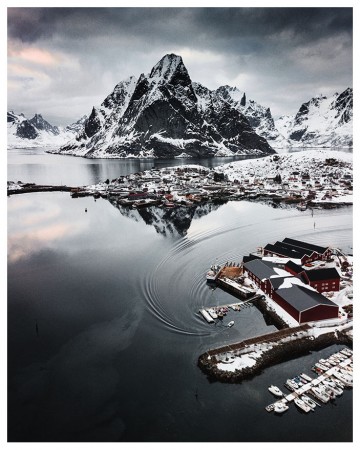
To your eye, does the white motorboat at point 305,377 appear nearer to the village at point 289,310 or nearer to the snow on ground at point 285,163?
the village at point 289,310

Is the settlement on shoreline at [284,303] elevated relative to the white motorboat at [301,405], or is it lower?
elevated

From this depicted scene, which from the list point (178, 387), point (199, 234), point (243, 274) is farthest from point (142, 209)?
point (178, 387)

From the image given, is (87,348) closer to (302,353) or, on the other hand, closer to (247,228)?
(302,353)

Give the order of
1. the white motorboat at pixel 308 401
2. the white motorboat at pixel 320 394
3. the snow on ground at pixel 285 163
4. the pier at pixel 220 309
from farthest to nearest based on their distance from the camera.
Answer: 1. the snow on ground at pixel 285 163
2. the pier at pixel 220 309
3. the white motorboat at pixel 320 394
4. the white motorboat at pixel 308 401

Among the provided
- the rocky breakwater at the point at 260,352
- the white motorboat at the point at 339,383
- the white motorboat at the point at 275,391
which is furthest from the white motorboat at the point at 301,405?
the rocky breakwater at the point at 260,352

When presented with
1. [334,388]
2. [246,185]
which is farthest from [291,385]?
[246,185]

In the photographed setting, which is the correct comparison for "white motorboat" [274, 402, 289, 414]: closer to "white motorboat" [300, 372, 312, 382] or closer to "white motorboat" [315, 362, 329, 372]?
"white motorboat" [300, 372, 312, 382]

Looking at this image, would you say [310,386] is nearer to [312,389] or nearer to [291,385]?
[312,389]
